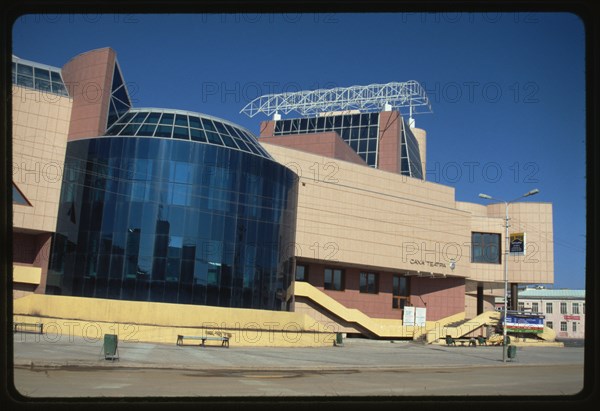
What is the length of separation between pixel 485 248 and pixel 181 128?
38441mm

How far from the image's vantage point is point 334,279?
52.2 m

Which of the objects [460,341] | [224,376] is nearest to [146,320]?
[224,376]

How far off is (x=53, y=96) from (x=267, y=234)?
15819 mm

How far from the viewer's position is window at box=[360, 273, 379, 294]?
5394cm

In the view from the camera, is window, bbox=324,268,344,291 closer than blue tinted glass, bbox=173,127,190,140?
No

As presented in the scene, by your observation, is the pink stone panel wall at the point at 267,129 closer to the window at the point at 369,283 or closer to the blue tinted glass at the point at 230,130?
the window at the point at 369,283

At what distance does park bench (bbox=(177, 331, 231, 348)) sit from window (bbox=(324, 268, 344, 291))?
2078cm

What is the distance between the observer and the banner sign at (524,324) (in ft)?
171

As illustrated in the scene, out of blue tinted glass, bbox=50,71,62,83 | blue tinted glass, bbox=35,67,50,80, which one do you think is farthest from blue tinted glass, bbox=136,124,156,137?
blue tinted glass, bbox=50,71,62,83

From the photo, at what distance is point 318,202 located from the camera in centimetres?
4819

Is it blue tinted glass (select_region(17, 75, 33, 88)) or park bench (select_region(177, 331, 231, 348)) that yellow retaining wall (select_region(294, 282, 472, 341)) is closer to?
park bench (select_region(177, 331, 231, 348))

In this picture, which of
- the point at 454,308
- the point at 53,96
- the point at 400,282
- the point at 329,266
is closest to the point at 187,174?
the point at 53,96

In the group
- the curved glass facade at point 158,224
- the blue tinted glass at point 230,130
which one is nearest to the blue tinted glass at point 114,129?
the curved glass facade at point 158,224

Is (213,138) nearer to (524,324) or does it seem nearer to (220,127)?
(220,127)
